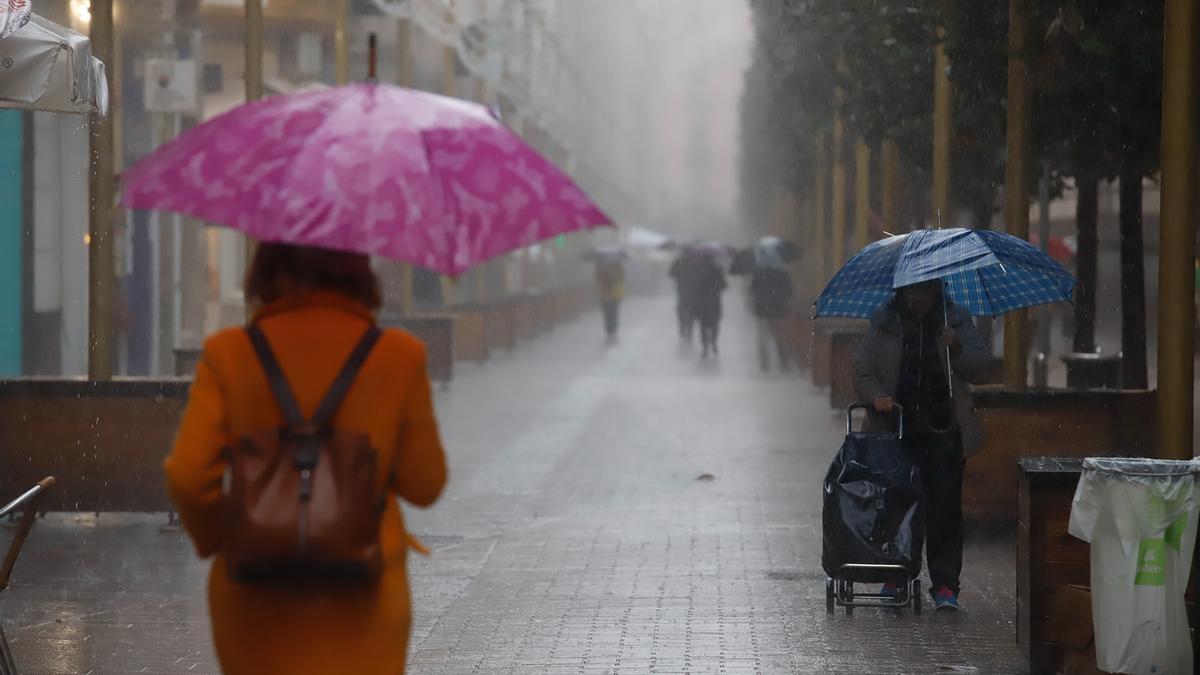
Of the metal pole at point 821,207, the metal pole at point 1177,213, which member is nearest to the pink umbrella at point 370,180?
the metal pole at point 1177,213

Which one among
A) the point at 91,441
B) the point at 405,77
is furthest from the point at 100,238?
the point at 405,77

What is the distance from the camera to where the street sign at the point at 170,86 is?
74.9 ft

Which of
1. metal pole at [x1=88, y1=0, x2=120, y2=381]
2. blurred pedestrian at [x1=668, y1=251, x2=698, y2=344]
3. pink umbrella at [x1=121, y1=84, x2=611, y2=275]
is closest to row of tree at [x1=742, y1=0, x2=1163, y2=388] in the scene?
metal pole at [x1=88, y1=0, x2=120, y2=381]

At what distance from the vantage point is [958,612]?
29.9 ft

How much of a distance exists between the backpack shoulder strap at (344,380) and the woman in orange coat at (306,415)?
0.02m

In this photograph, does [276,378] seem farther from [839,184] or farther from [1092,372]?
[839,184]

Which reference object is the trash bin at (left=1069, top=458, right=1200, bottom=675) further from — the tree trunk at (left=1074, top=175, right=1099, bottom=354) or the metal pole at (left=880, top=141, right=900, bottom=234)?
the metal pole at (left=880, top=141, right=900, bottom=234)

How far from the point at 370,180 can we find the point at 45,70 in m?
6.18

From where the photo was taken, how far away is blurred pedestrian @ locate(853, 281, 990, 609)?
9.05m

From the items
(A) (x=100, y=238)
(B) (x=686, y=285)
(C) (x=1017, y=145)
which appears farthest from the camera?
(B) (x=686, y=285)

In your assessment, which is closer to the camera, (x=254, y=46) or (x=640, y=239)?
(x=254, y=46)

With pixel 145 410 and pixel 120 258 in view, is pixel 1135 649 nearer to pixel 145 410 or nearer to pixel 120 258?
pixel 145 410

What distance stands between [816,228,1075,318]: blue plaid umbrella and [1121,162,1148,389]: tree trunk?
6.85 meters

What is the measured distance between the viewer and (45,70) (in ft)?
A: 31.4
